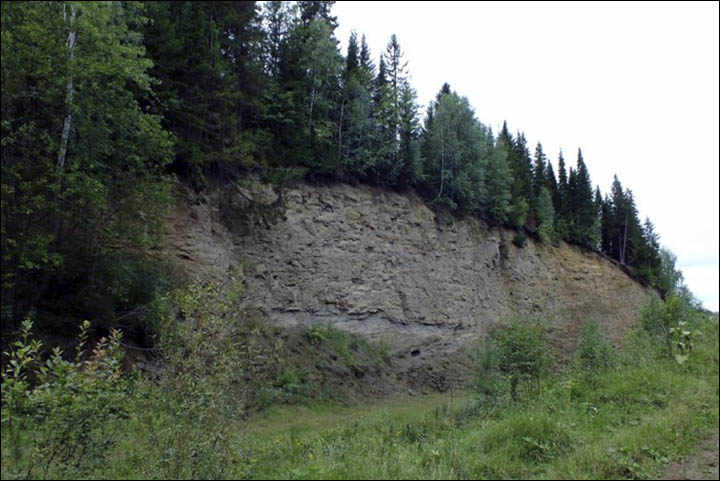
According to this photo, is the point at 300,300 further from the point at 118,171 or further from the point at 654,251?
the point at 654,251

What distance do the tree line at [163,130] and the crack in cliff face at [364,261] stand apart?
139cm

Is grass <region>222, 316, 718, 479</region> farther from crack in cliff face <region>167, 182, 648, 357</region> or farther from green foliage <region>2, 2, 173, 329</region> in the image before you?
green foliage <region>2, 2, 173, 329</region>

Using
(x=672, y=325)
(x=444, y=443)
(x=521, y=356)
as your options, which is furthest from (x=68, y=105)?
(x=672, y=325)

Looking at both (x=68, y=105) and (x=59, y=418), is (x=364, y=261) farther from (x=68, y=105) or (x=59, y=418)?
(x=59, y=418)

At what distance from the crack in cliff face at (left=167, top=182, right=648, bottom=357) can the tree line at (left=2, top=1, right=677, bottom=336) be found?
139cm

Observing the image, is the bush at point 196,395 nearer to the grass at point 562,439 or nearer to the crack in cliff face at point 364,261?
the grass at point 562,439

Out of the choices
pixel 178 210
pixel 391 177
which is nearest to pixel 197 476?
pixel 178 210

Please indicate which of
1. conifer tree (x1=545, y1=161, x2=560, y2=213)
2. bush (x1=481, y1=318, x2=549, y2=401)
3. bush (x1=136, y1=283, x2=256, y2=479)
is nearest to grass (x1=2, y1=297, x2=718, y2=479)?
bush (x1=136, y1=283, x2=256, y2=479)

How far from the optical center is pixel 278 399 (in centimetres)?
1711

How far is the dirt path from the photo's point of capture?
5711 mm

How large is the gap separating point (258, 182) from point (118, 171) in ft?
24.9

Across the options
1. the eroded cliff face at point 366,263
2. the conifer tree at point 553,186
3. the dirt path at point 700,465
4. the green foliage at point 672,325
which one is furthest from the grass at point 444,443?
the conifer tree at point 553,186

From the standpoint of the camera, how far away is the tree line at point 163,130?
39.4 ft

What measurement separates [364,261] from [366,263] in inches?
6.2
